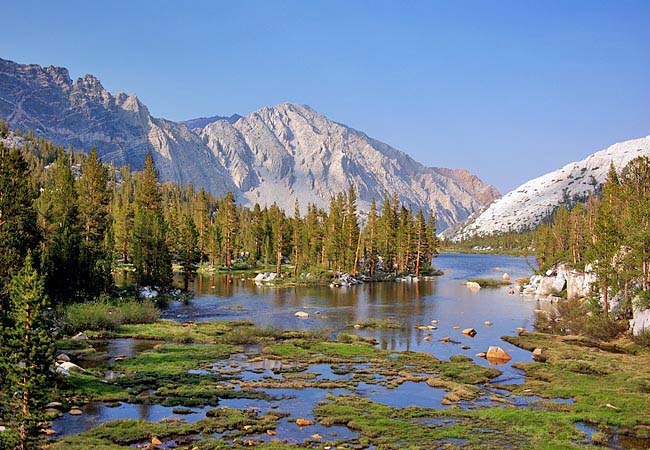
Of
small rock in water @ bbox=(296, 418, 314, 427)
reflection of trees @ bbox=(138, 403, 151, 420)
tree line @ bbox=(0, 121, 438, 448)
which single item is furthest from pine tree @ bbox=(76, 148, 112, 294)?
small rock in water @ bbox=(296, 418, 314, 427)

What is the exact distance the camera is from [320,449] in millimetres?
24797

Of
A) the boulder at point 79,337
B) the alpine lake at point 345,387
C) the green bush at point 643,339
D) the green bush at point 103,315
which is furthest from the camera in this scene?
the green bush at point 103,315

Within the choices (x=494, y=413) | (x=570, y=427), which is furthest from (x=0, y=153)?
(x=570, y=427)

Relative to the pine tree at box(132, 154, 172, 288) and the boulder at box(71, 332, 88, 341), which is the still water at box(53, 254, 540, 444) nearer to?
the boulder at box(71, 332, 88, 341)

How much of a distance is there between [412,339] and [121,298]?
3752cm

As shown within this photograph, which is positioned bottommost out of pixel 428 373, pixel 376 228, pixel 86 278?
pixel 428 373

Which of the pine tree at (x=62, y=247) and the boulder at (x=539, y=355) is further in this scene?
the pine tree at (x=62, y=247)

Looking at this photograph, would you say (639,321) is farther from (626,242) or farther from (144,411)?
(144,411)

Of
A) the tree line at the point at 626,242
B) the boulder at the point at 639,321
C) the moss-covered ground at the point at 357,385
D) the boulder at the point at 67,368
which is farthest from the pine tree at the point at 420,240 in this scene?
the boulder at the point at 67,368

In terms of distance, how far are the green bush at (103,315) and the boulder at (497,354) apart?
36926mm

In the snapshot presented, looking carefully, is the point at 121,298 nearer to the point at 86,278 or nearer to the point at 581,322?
the point at 86,278

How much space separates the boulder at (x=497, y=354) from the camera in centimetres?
4700

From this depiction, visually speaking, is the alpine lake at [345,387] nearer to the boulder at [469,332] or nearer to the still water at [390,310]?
the still water at [390,310]

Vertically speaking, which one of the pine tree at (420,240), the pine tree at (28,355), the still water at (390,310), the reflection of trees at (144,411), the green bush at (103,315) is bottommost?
the reflection of trees at (144,411)
